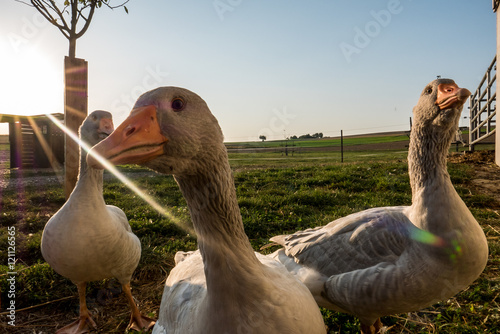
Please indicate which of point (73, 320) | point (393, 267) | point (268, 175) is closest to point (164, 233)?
point (73, 320)

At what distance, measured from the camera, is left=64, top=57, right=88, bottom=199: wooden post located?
14.9 ft

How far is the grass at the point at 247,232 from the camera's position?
11.0 feet

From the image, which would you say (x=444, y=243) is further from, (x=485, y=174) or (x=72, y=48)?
(x=485, y=174)

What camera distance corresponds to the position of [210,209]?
1639mm

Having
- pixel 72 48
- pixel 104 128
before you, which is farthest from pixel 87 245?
pixel 72 48

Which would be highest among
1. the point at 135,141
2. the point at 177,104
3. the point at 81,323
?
the point at 177,104

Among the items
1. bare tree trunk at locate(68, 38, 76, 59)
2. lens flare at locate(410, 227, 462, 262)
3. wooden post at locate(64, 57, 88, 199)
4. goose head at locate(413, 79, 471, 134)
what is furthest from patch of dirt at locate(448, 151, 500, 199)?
bare tree trunk at locate(68, 38, 76, 59)

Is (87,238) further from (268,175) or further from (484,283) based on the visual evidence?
(268,175)

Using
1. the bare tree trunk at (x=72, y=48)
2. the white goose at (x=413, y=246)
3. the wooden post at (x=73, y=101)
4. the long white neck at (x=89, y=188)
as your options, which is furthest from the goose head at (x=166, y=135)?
the bare tree trunk at (x=72, y=48)

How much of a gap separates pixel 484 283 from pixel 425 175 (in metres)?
1.94

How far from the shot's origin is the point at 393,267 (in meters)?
2.57

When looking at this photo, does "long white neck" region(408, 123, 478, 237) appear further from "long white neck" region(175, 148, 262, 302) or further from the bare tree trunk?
the bare tree trunk

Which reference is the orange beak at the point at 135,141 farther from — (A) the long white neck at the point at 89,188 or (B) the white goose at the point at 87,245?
(A) the long white neck at the point at 89,188

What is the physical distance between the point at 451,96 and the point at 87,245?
385 centimetres
